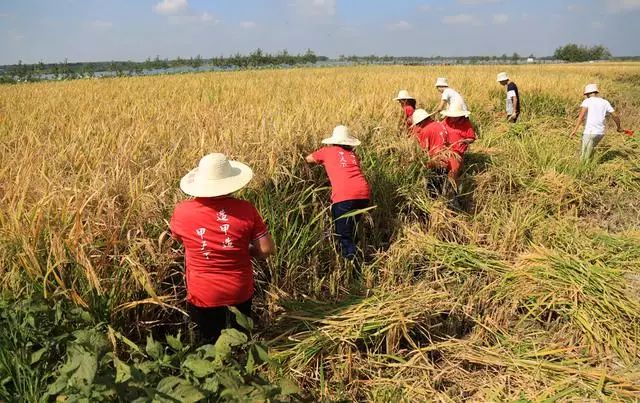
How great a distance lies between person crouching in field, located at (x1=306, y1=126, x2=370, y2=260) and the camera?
3652 millimetres

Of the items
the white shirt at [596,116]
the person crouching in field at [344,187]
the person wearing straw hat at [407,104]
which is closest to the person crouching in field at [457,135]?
the person wearing straw hat at [407,104]

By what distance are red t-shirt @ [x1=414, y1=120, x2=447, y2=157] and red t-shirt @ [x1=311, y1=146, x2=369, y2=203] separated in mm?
1498

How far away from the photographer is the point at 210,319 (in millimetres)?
2422

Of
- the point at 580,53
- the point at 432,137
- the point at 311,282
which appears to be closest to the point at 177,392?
the point at 311,282

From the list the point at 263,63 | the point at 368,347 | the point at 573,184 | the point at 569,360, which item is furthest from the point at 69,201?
the point at 263,63

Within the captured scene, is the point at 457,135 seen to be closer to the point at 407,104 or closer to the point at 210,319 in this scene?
the point at 407,104

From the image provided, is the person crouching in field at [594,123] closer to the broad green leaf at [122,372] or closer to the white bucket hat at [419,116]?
the white bucket hat at [419,116]

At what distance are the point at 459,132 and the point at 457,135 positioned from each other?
0.17ft

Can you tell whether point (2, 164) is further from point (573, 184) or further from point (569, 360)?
point (573, 184)

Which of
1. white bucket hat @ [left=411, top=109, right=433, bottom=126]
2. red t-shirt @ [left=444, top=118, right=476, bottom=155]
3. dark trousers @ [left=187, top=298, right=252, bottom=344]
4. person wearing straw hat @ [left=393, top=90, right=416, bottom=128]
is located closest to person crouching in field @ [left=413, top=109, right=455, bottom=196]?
white bucket hat @ [left=411, top=109, right=433, bottom=126]

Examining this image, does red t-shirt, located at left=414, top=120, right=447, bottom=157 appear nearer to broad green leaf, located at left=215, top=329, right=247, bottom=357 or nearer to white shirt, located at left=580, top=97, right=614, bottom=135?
white shirt, located at left=580, top=97, right=614, bottom=135

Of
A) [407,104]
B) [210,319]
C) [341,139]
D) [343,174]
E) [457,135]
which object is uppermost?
[407,104]

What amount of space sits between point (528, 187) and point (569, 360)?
3.16m

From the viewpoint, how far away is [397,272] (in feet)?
11.7
